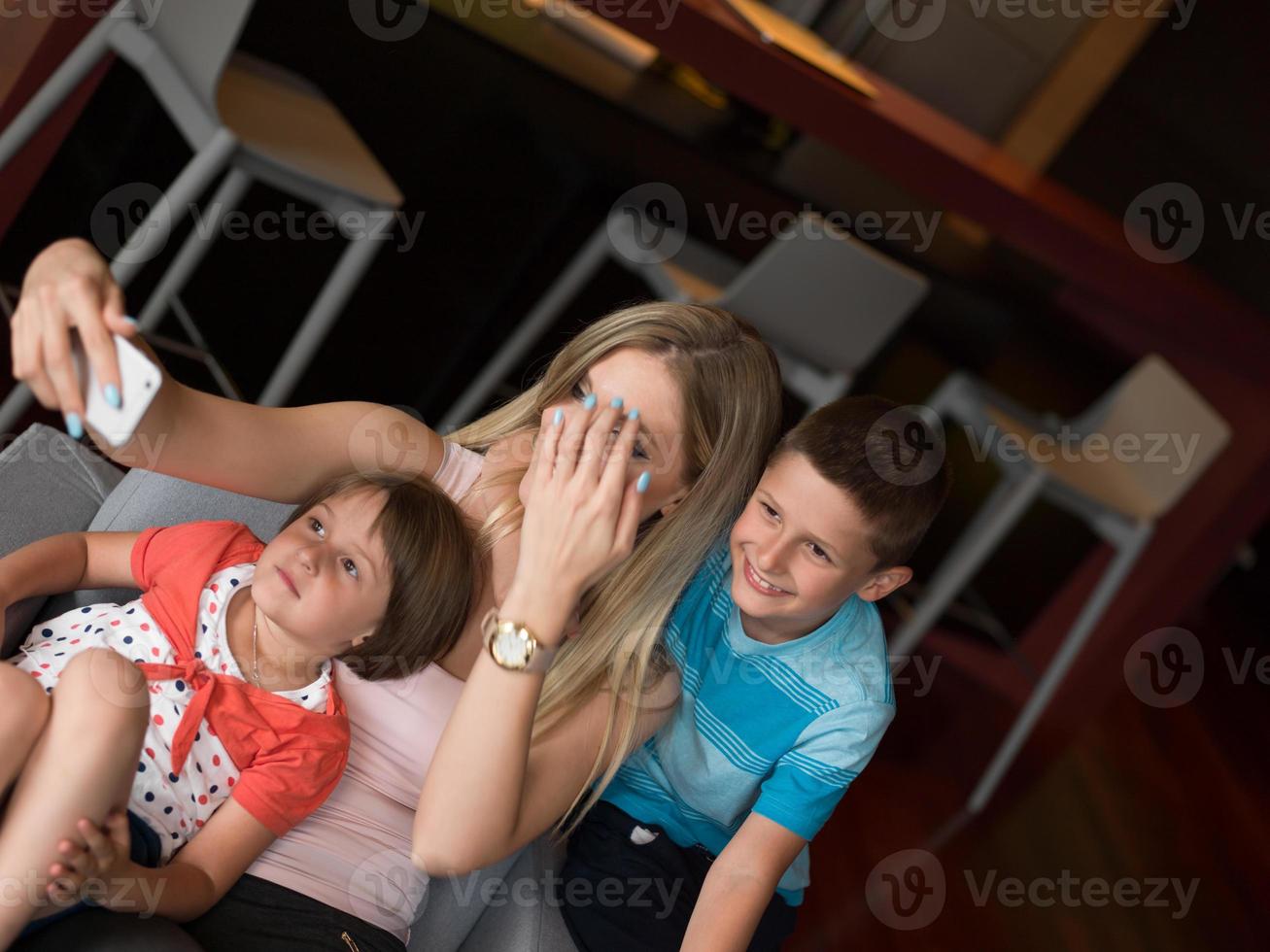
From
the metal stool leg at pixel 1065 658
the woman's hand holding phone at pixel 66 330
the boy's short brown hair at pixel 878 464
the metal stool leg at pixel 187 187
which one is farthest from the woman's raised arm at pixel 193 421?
the metal stool leg at pixel 1065 658

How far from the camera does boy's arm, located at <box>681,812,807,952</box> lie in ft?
4.01

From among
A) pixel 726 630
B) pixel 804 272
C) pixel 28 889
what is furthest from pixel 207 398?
pixel 804 272

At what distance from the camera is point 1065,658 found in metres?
2.76

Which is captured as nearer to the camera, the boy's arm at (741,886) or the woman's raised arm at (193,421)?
the woman's raised arm at (193,421)

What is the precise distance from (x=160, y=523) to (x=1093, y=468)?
2.07 meters

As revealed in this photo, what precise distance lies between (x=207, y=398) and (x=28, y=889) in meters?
0.50

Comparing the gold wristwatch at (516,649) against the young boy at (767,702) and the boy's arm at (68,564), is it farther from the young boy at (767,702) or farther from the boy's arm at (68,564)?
the boy's arm at (68,564)

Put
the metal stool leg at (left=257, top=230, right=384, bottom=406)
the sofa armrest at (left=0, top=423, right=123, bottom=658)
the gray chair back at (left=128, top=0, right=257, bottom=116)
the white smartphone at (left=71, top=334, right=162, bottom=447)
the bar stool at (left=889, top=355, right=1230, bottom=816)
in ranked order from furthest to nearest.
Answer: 1. the bar stool at (left=889, top=355, right=1230, bottom=816)
2. the metal stool leg at (left=257, top=230, right=384, bottom=406)
3. the gray chair back at (left=128, top=0, right=257, bottom=116)
4. the sofa armrest at (left=0, top=423, right=123, bottom=658)
5. the white smartphone at (left=71, top=334, right=162, bottom=447)

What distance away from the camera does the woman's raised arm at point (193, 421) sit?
94 cm

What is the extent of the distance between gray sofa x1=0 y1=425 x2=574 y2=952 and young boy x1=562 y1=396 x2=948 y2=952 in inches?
2.6

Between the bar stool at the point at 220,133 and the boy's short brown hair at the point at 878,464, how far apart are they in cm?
104

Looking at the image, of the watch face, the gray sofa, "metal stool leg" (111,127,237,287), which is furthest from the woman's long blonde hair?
"metal stool leg" (111,127,237,287)

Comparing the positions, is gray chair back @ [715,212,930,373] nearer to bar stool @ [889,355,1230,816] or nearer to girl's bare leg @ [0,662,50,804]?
bar stool @ [889,355,1230,816]

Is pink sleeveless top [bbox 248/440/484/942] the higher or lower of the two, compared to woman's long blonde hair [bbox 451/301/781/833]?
lower
